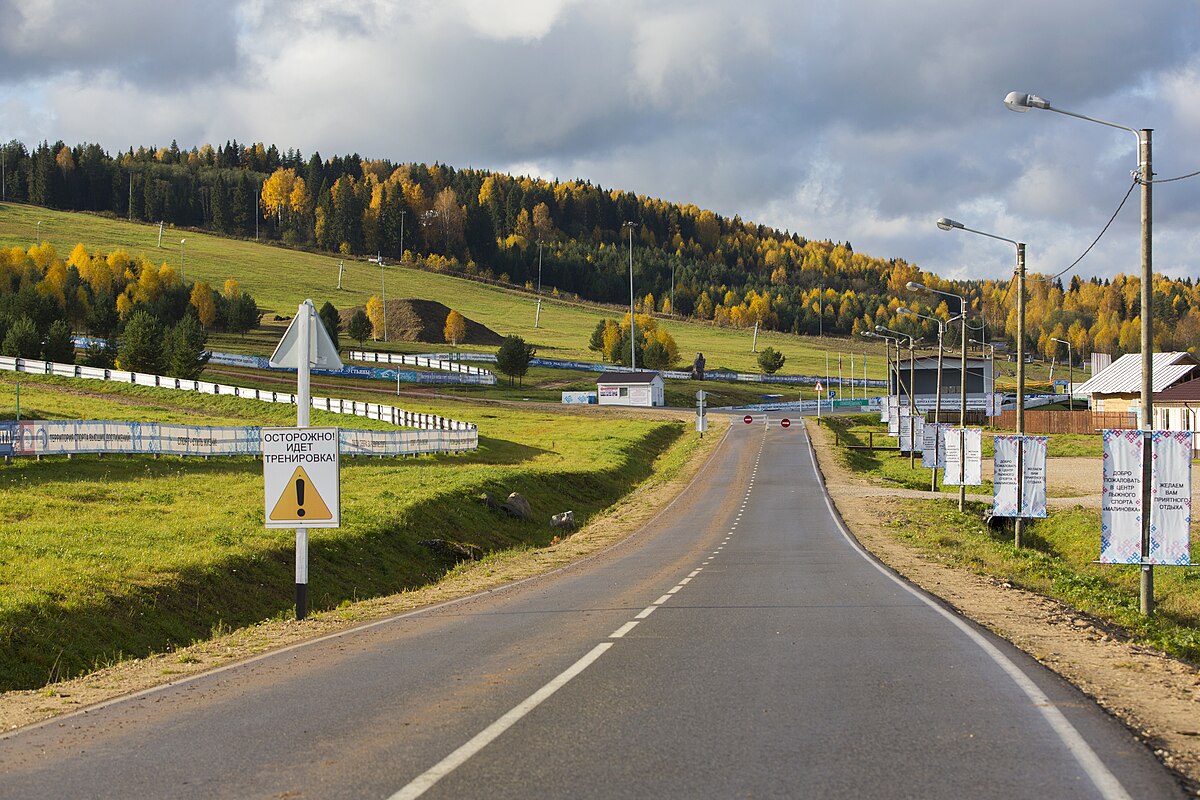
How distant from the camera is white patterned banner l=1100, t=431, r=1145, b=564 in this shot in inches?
691

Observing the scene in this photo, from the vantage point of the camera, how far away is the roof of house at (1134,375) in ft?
289

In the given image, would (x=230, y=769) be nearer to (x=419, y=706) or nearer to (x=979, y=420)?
(x=419, y=706)

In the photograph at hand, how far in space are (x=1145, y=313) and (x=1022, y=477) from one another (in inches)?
549

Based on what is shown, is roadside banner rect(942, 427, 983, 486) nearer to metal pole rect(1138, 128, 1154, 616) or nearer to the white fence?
metal pole rect(1138, 128, 1154, 616)

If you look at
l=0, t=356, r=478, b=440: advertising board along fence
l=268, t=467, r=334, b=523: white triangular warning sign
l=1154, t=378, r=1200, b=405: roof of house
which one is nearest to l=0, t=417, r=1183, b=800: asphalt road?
l=268, t=467, r=334, b=523: white triangular warning sign

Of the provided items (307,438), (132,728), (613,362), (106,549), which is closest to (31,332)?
(613,362)

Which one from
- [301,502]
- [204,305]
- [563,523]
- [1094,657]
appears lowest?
[563,523]

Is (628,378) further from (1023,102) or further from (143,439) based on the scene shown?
(1023,102)

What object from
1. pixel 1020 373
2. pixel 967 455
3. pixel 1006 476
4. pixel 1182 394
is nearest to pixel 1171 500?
pixel 1006 476

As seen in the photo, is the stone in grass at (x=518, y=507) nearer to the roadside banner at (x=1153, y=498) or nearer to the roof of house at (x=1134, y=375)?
the roadside banner at (x=1153, y=498)

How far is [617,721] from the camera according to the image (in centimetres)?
836

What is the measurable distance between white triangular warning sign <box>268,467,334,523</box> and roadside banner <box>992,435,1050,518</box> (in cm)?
2031

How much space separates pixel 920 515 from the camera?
134 feet

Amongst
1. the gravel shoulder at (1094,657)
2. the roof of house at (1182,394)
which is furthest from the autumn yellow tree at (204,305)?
the gravel shoulder at (1094,657)
